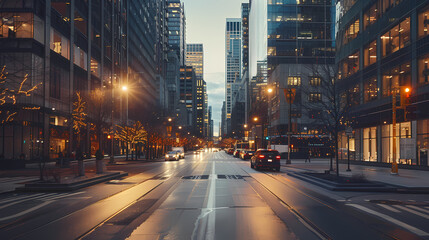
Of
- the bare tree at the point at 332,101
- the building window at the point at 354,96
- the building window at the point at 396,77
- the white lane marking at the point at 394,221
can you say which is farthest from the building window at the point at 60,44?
the white lane marking at the point at 394,221

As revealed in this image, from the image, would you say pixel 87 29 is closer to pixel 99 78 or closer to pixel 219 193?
pixel 99 78

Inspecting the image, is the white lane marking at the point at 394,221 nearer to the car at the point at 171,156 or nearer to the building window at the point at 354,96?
the building window at the point at 354,96

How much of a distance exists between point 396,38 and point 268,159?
17726 mm

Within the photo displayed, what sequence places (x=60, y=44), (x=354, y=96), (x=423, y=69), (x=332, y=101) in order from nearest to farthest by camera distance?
1. (x=332, y=101)
2. (x=354, y=96)
3. (x=423, y=69)
4. (x=60, y=44)

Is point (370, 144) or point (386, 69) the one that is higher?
point (386, 69)

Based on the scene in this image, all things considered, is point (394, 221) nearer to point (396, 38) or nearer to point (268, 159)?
point (268, 159)

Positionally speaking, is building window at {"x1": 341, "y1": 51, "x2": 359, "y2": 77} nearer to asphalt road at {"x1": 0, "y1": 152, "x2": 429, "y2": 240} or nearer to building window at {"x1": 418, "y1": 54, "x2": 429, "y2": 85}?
building window at {"x1": 418, "y1": 54, "x2": 429, "y2": 85}

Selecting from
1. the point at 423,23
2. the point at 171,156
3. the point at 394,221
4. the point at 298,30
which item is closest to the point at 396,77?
the point at 423,23

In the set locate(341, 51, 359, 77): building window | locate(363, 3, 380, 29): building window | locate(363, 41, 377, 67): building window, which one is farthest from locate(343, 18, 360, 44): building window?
locate(363, 41, 377, 67): building window

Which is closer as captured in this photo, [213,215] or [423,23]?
[213,215]

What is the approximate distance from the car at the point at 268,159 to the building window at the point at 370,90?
50.1 ft

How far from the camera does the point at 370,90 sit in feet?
135

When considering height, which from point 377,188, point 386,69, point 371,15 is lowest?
point 377,188

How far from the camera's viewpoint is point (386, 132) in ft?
124
